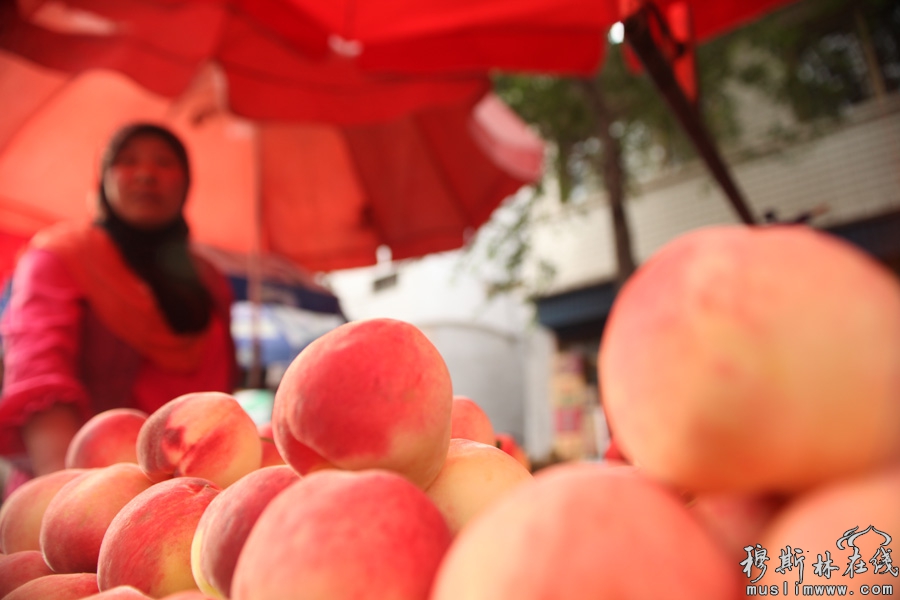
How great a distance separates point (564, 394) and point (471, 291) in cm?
285

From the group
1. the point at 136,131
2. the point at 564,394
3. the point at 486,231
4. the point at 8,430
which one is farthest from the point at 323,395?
the point at 564,394

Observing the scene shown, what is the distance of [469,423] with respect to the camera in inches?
31.2

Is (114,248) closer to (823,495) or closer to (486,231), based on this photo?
(823,495)

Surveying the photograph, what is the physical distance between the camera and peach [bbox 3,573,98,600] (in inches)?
21.1

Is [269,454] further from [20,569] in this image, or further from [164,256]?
[164,256]

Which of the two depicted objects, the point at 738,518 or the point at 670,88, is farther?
the point at 670,88

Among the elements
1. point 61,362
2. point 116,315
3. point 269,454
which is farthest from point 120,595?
point 116,315

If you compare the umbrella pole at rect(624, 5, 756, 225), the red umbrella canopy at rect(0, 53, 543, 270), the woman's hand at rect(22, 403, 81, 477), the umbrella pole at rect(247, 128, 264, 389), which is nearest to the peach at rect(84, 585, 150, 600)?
the woman's hand at rect(22, 403, 81, 477)

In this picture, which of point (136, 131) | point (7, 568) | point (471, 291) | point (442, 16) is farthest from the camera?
point (471, 291)

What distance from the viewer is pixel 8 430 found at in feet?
4.28

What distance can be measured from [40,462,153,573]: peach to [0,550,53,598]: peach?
0.01 m

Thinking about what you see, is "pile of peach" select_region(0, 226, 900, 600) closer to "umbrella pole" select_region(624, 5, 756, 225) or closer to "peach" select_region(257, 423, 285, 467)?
"peach" select_region(257, 423, 285, 467)

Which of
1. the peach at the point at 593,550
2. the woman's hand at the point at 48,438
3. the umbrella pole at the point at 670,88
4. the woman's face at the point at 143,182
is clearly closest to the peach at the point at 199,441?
the peach at the point at 593,550

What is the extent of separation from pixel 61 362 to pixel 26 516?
0.73m
